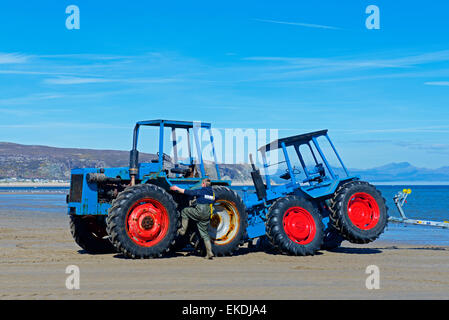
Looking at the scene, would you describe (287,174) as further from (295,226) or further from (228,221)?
(228,221)

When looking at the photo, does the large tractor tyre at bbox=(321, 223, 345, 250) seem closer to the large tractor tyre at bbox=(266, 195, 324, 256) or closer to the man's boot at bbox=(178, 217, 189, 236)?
the large tractor tyre at bbox=(266, 195, 324, 256)

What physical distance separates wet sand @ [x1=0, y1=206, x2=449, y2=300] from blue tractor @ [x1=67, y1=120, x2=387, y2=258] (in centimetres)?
40

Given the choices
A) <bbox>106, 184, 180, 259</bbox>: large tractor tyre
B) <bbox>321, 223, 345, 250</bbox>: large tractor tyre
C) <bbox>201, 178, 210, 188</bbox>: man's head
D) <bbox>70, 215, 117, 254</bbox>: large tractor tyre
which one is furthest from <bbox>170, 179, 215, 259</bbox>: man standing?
<bbox>321, 223, 345, 250</bbox>: large tractor tyre

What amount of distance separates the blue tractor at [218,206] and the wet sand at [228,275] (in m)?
0.40

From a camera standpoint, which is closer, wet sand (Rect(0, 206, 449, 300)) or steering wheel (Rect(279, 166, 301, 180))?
wet sand (Rect(0, 206, 449, 300))

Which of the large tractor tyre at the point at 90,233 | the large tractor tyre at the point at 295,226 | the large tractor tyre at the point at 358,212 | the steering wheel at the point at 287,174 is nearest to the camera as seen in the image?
the large tractor tyre at the point at 295,226

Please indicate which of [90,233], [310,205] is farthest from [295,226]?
[90,233]

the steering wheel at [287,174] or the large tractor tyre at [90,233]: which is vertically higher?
the steering wheel at [287,174]

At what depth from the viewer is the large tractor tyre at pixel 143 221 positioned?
39.3 ft

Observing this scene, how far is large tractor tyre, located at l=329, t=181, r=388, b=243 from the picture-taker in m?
13.5

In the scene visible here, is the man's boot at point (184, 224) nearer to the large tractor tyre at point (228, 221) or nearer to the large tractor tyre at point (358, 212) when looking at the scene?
the large tractor tyre at point (228, 221)

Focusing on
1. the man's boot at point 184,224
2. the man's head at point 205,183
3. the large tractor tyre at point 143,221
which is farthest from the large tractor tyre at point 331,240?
the large tractor tyre at point 143,221
